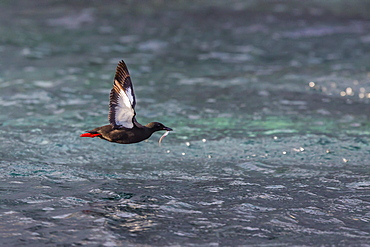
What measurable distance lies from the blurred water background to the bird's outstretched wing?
1.12 metres

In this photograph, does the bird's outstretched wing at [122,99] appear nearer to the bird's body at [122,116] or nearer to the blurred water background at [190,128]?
the bird's body at [122,116]

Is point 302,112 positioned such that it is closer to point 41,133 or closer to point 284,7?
point 41,133

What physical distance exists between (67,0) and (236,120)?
51.2 feet

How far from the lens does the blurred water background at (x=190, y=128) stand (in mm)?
7906

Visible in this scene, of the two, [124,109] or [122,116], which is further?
[122,116]

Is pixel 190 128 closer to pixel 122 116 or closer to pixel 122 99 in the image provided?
pixel 122 116

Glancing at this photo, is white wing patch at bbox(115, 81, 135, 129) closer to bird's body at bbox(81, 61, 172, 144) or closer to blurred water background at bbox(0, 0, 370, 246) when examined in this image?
bird's body at bbox(81, 61, 172, 144)

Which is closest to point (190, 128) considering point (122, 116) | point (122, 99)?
point (122, 116)

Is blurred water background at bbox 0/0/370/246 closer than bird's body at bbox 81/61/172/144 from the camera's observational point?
Yes

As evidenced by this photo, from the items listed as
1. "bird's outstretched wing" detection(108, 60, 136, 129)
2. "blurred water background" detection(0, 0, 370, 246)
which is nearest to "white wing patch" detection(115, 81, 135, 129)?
"bird's outstretched wing" detection(108, 60, 136, 129)

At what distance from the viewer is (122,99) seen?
8.34 metres

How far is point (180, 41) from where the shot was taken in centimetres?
2133

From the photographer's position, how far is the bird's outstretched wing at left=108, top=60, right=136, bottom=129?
826cm

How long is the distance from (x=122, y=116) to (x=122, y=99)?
323 millimetres
